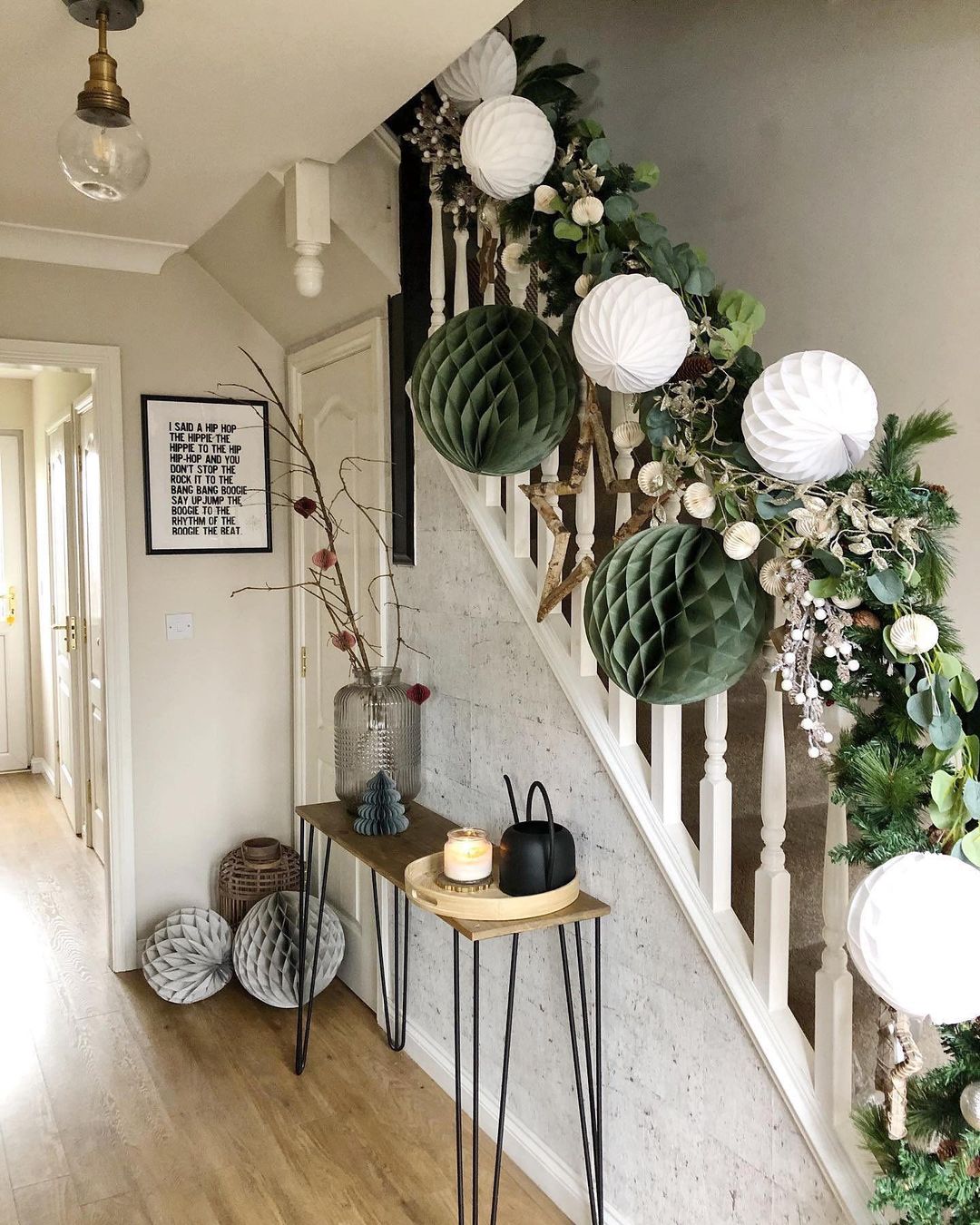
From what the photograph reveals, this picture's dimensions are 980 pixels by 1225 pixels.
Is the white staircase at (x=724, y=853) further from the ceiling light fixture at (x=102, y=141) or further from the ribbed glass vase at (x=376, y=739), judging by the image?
the ceiling light fixture at (x=102, y=141)

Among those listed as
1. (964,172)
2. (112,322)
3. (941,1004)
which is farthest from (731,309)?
(112,322)

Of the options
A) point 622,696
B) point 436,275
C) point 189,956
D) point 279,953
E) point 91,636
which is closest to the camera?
point 622,696

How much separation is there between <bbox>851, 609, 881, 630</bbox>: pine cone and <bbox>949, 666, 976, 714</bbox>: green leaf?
117mm

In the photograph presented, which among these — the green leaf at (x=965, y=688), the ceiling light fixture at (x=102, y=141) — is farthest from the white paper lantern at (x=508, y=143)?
the green leaf at (x=965, y=688)

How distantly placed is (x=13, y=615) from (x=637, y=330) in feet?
18.5

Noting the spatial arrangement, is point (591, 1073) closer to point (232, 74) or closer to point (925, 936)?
point (925, 936)

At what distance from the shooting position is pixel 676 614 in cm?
154

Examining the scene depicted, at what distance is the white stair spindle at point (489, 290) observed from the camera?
2.16 m

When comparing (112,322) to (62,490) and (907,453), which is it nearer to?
(62,490)

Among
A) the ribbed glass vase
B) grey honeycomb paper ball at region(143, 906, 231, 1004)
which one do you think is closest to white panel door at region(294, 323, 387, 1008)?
the ribbed glass vase

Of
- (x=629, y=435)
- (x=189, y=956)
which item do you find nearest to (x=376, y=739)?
(x=189, y=956)

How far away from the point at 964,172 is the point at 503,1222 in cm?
234

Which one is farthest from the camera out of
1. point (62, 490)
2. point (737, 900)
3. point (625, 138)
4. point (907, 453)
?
point (62, 490)

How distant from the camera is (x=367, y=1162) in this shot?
2.44 metres
